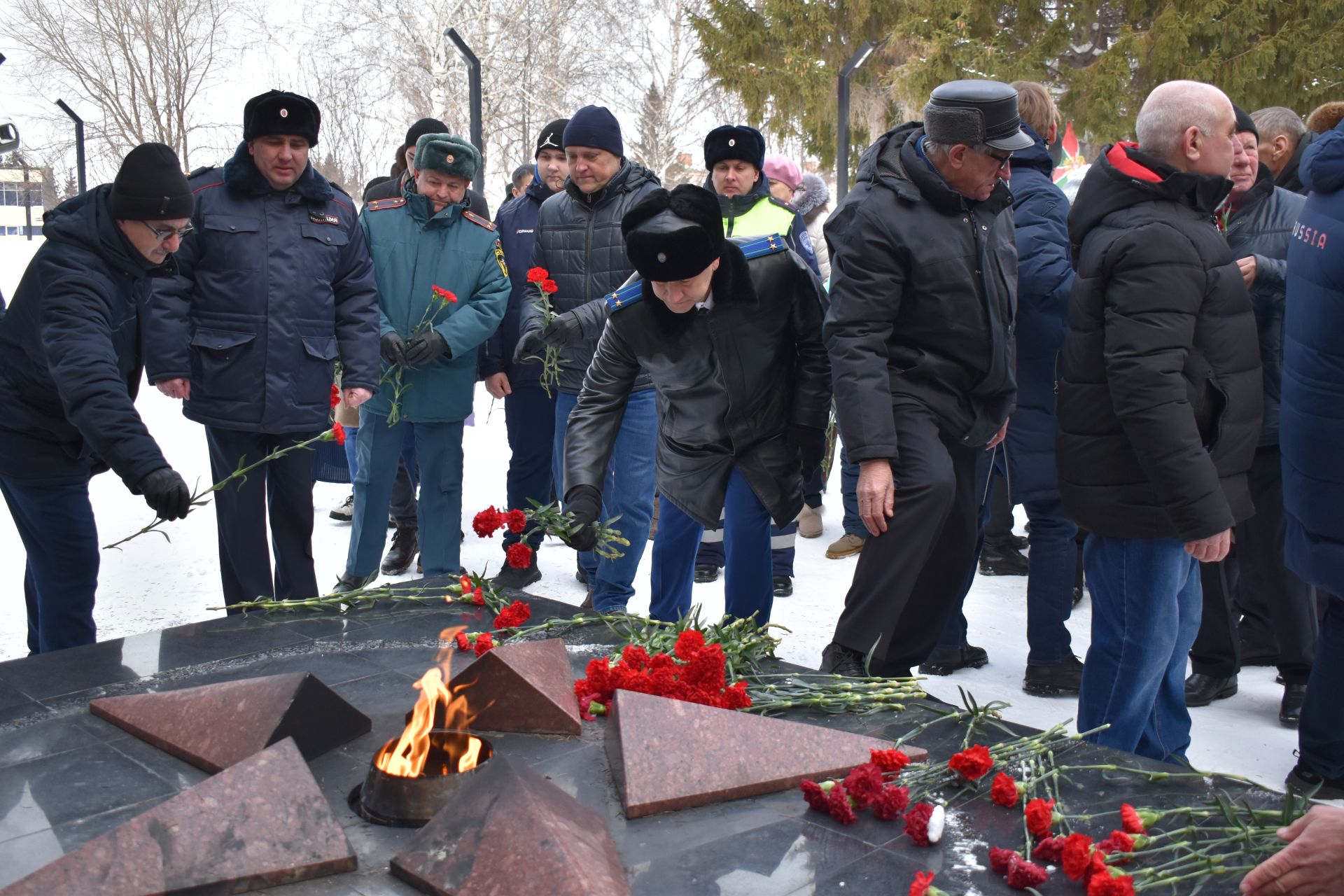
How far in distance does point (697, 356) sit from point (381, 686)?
148 cm

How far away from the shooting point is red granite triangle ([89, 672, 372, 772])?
2387mm

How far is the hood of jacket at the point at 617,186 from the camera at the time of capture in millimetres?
5277

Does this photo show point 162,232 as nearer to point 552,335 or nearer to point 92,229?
point 92,229

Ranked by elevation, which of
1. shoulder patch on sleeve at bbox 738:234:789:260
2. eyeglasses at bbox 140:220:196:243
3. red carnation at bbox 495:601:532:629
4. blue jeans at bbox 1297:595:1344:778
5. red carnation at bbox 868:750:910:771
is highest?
eyeglasses at bbox 140:220:196:243

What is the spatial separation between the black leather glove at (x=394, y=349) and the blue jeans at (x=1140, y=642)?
294cm

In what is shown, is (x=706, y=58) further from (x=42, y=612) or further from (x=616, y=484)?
(x=42, y=612)

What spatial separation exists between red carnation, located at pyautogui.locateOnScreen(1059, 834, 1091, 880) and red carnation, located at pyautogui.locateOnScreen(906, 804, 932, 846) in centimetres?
24

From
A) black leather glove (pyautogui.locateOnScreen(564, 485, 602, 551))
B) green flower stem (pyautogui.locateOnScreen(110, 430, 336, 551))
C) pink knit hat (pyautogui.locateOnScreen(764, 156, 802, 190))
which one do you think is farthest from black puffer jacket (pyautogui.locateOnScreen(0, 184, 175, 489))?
pink knit hat (pyautogui.locateOnScreen(764, 156, 802, 190))

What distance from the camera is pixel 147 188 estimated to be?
11.6ft

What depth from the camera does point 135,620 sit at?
17.0 ft

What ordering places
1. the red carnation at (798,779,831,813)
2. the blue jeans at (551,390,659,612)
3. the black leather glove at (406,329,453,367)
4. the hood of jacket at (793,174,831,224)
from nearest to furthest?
the red carnation at (798,779,831,813)
the blue jeans at (551,390,659,612)
the black leather glove at (406,329,453,367)
the hood of jacket at (793,174,831,224)

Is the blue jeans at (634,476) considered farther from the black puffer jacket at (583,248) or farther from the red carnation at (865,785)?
the red carnation at (865,785)

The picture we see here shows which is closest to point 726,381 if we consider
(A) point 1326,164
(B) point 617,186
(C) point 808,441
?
(C) point 808,441

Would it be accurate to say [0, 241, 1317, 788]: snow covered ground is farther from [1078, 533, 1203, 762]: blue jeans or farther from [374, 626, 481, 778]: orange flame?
[374, 626, 481, 778]: orange flame
